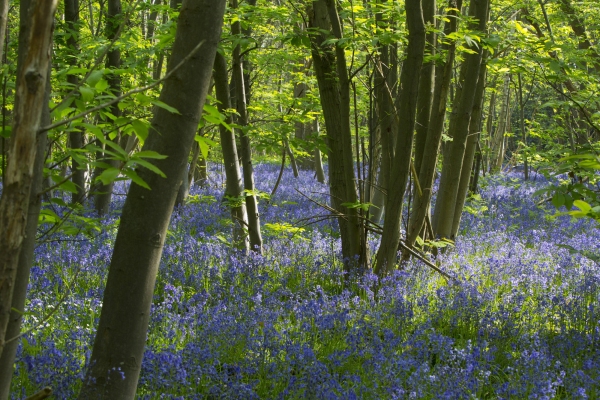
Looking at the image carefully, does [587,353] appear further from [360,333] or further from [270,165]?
[270,165]

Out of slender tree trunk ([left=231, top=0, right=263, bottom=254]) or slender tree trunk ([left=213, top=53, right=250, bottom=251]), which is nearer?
slender tree trunk ([left=213, top=53, right=250, bottom=251])

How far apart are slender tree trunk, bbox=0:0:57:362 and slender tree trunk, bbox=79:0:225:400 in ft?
2.88

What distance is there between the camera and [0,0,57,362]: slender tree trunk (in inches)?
47.6

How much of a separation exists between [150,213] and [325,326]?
250 centimetres

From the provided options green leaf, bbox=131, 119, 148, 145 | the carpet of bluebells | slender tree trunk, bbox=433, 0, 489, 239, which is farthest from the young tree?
green leaf, bbox=131, 119, 148, 145

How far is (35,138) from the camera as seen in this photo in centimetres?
123

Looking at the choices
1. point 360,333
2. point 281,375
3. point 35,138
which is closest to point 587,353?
point 360,333

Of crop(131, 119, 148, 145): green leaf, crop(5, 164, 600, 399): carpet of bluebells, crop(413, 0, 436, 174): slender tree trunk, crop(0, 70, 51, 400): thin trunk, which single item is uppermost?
crop(413, 0, 436, 174): slender tree trunk

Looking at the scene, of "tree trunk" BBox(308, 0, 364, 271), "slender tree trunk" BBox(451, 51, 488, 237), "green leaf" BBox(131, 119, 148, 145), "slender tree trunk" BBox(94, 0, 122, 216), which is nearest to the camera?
"green leaf" BBox(131, 119, 148, 145)

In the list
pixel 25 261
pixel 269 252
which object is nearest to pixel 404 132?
pixel 269 252

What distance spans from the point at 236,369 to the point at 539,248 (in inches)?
247

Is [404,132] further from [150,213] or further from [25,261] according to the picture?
[25,261]

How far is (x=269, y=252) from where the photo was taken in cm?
708

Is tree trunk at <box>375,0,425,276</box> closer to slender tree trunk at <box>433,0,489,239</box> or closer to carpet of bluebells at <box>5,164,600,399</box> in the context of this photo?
carpet of bluebells at <box>5,164,600,399</box>
